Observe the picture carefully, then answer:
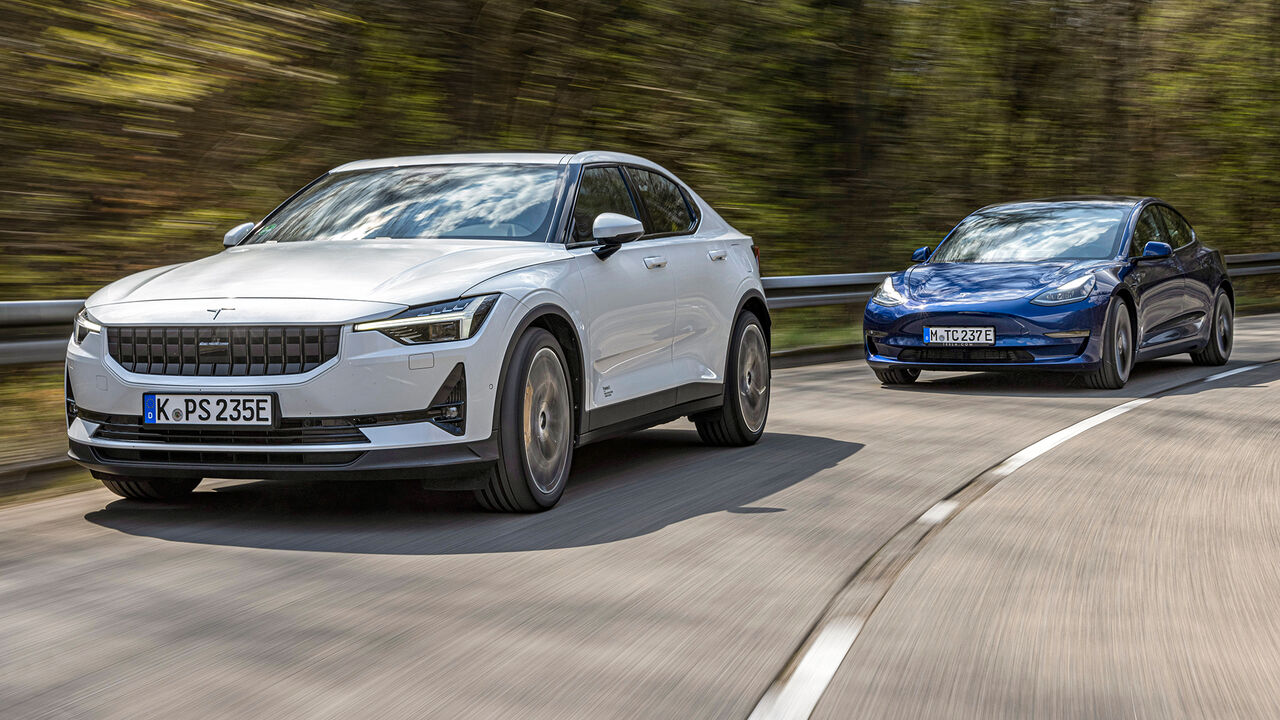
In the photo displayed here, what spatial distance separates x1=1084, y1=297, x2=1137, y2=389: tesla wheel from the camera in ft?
37.9

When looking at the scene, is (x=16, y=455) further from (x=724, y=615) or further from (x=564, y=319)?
(x=724, y=615)

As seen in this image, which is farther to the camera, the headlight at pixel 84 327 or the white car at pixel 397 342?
the headlight at pixel 84 327

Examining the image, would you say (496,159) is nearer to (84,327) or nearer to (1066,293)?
(84,327)

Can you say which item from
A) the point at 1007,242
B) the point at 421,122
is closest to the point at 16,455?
the point at 421,122

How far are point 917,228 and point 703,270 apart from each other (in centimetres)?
1473

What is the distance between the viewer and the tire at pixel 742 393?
27.3 feet

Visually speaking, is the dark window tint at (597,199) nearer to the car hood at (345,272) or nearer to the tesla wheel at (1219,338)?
the car hood at (345,272)

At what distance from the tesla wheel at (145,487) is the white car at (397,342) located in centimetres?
1

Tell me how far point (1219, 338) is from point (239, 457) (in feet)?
36.4

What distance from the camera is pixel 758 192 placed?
757 inches

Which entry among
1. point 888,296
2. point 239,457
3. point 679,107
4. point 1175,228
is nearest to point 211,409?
point 239,457

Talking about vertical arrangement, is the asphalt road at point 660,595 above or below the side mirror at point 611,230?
below

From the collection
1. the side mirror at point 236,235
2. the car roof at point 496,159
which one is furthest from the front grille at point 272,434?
the car roof at point 496,159

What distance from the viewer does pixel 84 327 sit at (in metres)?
5.91
